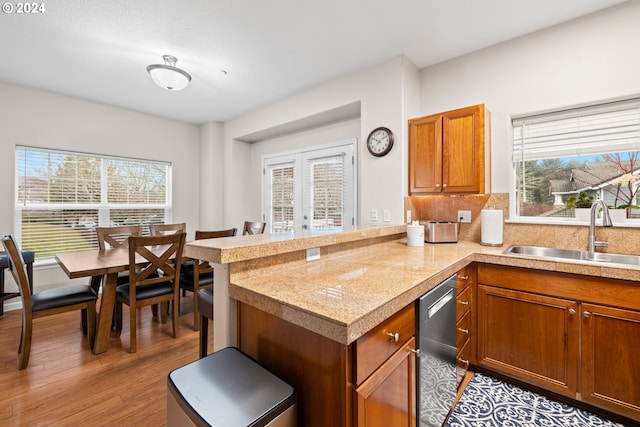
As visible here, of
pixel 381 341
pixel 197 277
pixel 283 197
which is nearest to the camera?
pixel 381 341

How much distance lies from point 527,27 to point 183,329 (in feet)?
13.5

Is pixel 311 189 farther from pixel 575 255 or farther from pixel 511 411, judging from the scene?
pixel 511 411

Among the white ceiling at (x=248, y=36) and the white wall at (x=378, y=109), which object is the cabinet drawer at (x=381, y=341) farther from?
the white ceiling at (x=248, y=36)

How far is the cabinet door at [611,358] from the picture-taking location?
158 cm

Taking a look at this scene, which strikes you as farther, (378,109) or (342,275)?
(378,109)

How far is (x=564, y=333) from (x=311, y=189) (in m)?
3.00

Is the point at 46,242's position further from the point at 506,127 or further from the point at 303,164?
the point at 506,127

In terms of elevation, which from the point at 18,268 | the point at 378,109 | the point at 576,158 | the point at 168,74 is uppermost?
the point at 168,74

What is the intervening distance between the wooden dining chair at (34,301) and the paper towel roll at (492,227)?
3377mm

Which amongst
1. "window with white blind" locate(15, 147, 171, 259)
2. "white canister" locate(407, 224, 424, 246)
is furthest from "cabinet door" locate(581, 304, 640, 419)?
"window with white blind" locate(15, 147, 171, 259)

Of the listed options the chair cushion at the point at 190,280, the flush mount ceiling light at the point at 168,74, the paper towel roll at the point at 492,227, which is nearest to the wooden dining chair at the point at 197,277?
the chair cushion at the point at 190,280

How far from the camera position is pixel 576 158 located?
7.47ft

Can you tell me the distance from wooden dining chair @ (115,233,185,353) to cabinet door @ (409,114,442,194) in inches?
88.4

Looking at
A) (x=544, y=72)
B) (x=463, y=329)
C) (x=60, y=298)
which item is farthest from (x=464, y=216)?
(x=60, y=298)
